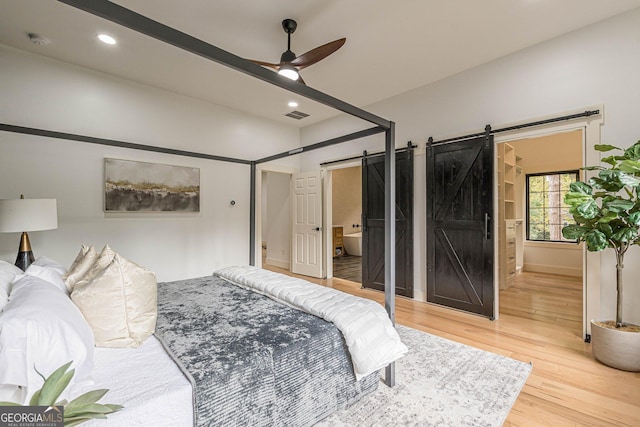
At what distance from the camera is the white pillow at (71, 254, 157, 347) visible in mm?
1340

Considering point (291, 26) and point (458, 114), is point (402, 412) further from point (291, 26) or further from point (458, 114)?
point (458, 114)

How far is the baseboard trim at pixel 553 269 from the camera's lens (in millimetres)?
5502

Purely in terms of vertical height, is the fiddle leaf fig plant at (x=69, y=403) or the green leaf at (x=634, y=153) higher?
the green leaf at (x=634, y=153)

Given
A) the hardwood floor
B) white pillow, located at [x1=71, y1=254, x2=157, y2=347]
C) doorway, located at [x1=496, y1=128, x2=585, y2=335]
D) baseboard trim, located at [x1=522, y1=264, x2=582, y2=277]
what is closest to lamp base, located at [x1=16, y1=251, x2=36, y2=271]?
white pillow, located at [x1=71, y1=254, x2=157, y2=347]

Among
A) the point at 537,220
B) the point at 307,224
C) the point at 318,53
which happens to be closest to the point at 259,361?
the point at 318,53

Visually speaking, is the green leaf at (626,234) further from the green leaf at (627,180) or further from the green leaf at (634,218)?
the green leaf at (627,180)

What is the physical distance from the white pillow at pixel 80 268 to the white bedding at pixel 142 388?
51 centimetres

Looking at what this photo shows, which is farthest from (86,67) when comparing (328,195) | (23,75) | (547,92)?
(547,92)

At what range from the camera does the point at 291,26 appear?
2709mm

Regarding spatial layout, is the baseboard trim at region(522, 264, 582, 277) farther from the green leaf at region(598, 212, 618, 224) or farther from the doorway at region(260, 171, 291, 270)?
the doorway at region(260, 171, 291, 270)

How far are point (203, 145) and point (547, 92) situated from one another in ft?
14.7

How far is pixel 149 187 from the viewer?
403cm

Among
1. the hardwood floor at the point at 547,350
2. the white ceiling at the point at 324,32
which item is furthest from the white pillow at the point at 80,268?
the hardwood floor at the point at 547,350

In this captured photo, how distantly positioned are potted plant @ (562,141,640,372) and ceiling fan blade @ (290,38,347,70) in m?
2.34
